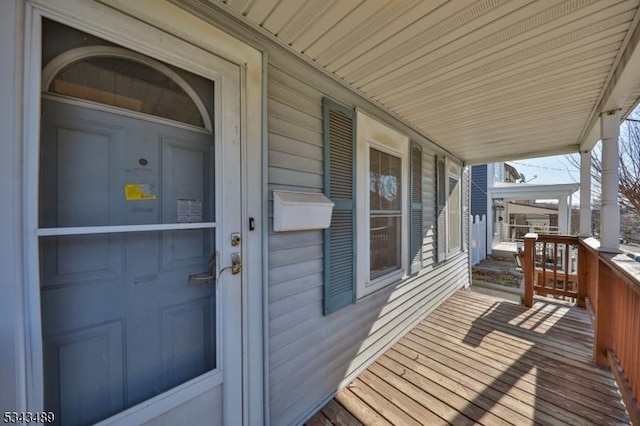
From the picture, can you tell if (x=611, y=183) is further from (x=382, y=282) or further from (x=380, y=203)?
(x=382, y=282)

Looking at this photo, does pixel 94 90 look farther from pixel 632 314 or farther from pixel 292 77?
pixel 632 314

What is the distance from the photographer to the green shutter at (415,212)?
3.03 meters

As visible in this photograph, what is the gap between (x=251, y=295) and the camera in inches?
55.1

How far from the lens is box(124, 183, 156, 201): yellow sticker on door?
1.09m

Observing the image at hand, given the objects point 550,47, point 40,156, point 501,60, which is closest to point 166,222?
point 40,156

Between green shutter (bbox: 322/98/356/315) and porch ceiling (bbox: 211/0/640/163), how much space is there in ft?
1.17

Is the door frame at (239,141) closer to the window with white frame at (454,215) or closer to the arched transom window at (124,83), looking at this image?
the arched transom window at (124,83)

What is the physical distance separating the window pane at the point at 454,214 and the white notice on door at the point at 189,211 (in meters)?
4.17

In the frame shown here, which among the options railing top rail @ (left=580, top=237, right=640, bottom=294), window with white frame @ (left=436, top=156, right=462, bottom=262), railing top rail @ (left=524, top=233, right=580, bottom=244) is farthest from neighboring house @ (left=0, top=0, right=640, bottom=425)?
railing top rail @ (left=524, top=233, right=580, bottom=244)

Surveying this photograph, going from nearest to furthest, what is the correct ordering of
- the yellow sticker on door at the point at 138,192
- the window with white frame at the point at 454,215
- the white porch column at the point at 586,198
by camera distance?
1. the yellow sticker on door at the point at 138,192
2. the white porch column at the point at 586,198
3. the window with white frame at the point at 454,215

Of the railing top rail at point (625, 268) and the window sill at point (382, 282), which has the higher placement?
the railing top rail at point (625, 268)

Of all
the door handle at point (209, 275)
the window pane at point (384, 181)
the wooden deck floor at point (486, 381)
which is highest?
the window pane at point (384, 181)

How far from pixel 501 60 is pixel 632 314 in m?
1.97

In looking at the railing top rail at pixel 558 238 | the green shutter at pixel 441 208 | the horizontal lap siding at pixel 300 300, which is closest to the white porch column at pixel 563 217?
the railing top rail at pixel 558 238
